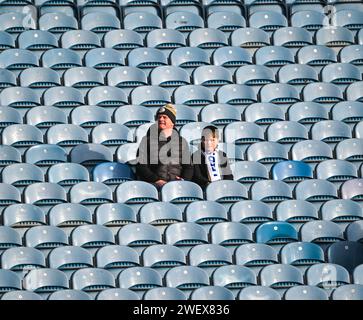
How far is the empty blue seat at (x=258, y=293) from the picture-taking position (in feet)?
35.7

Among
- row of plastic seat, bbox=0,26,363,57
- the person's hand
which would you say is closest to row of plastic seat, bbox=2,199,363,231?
the person's hand

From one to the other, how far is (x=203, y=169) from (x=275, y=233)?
0.77 meters

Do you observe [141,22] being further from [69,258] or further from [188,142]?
[69,258]

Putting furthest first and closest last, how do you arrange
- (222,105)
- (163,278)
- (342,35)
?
(342,35), (222,105), (163,278)

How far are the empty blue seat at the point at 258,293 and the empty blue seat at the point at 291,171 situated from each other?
1.33 m

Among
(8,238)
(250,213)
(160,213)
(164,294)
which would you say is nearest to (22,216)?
(8,238)

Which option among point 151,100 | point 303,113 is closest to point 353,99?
point 303,113

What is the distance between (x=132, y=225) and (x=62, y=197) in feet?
1.91

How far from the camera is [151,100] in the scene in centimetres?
1248

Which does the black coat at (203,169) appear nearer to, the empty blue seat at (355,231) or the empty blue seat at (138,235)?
the empty blue seat at (138,235)

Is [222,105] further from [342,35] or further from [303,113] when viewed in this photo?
[342,35]

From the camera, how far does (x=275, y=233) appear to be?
11.5 meters

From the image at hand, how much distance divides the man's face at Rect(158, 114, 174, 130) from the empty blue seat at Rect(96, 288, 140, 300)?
5.00 ft

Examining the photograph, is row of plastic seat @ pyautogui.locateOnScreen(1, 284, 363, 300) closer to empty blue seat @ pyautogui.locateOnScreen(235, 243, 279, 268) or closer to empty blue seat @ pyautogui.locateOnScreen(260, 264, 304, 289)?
empty blue seat @ pyautogui.locateOnScreen(260, 264, 304, 289)
